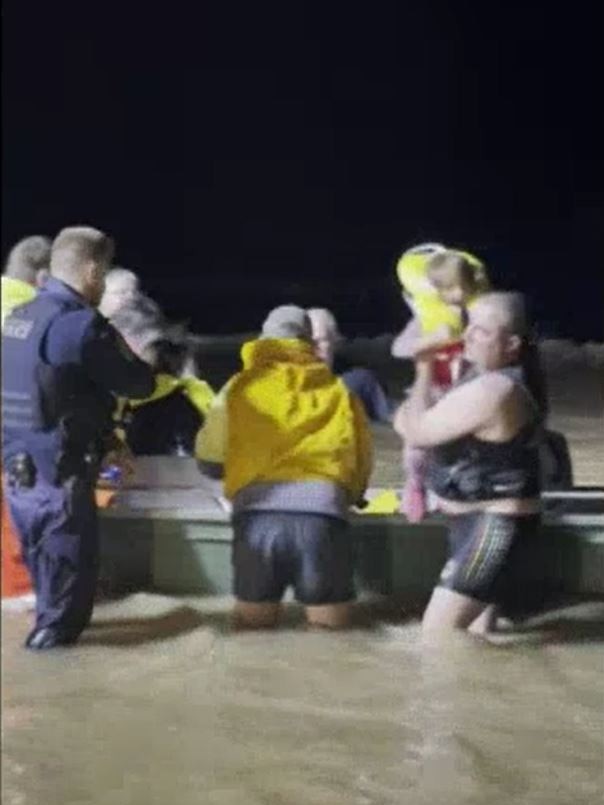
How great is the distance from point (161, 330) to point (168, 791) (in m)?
0.28

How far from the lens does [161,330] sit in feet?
3.34

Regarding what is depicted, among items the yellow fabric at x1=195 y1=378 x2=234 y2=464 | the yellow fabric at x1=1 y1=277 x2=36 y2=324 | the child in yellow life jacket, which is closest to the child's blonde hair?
the child in yellow life jacket

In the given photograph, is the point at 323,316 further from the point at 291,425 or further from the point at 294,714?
the point at 294,714

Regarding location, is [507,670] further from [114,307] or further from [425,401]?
[114,307]

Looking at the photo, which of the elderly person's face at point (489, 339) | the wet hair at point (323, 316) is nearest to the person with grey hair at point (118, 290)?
the wet hair at point (323, 316)

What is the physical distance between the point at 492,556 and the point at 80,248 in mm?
319

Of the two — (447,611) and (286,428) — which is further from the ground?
(286,428)

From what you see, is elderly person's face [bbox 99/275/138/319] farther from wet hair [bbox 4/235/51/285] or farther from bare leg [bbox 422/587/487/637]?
bare leg [bbox 422/587/487/637]

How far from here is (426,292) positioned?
1.01 m

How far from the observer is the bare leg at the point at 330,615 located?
41.4 inches

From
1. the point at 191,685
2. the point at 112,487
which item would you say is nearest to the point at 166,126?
the point at 112,487

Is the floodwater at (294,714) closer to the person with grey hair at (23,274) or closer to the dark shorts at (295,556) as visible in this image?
the dark shorts at (295,556)

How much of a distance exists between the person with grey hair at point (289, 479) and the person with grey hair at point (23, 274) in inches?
5.3

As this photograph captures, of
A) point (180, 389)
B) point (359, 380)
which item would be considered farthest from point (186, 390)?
point (359, 380)
